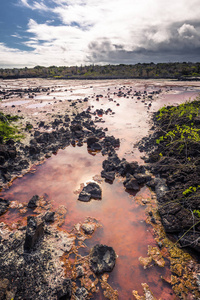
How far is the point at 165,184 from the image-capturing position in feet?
26.1

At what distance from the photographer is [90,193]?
7.69 m

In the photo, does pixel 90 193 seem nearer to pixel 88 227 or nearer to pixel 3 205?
pixel 88 227

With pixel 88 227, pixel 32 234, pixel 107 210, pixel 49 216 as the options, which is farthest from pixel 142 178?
pixel 32 234

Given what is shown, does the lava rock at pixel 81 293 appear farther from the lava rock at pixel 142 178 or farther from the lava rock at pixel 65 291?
the lava rock at pixel 142 178

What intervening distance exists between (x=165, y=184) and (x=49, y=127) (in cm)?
1189

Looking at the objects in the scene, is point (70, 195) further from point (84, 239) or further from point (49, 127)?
point (49, 127)

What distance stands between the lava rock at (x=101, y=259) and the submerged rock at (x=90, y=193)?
2.46 meters

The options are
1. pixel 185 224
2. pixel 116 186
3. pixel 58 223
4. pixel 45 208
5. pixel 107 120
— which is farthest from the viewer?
pixel 107 120

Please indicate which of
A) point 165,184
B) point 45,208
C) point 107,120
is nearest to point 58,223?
point 45,208

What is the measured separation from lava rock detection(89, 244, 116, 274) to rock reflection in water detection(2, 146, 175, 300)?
24cm

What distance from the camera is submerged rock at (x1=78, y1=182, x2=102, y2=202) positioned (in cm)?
750

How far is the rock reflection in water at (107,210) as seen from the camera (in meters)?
4.79

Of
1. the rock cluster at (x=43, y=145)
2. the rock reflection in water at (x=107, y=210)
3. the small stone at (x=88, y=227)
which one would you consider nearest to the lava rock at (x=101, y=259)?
the rock reflection in water at (x=107, y=210)

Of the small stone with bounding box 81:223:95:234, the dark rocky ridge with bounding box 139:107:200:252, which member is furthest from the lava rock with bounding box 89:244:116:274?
the dark rocky ridge with bounding box 139:107:200:252
